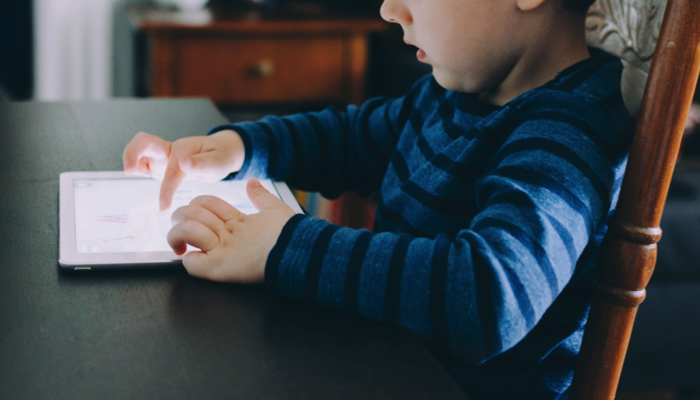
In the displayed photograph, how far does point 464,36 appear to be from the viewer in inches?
20.8

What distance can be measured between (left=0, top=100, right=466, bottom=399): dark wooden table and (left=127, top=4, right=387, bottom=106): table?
1.36m

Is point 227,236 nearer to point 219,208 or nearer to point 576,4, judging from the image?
point 219,208

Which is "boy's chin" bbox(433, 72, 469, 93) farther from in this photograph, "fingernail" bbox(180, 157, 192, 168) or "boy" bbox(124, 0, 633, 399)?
"fingernail" bbox(180, 157, 192, 168)

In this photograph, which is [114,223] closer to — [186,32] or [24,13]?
[186,32]

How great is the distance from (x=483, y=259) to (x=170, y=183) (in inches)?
11.5

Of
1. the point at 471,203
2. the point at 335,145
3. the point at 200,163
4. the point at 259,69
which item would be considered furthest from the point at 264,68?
the point at 471,203

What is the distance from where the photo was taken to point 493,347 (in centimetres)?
38

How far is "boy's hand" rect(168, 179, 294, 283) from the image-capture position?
0.41 m

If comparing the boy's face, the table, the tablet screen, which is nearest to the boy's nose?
the boy's face

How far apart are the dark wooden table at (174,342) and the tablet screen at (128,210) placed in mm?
30

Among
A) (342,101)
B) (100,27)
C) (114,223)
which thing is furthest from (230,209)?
(100,27)

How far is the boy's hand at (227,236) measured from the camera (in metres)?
0.41

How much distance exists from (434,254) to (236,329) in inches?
5.1

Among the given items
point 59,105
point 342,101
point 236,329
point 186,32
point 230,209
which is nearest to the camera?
point 236,329
